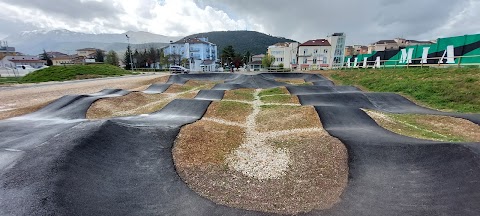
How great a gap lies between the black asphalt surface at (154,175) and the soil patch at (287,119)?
6.42ft

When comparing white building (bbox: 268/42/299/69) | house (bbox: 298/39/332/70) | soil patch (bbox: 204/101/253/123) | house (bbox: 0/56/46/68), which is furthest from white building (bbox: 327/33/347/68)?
house (bbox: 0/56/46/68)

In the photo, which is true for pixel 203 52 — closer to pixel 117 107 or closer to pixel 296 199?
pixel 117 107

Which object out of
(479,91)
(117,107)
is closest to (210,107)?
(117,107)

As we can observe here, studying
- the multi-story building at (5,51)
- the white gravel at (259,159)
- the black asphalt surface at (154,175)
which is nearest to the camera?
the black asphalt surface at (154,175)

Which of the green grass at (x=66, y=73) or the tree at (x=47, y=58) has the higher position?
the tree at (x=47, y=58)

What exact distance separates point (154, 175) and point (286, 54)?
95383 millimetres

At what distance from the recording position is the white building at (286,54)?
95.1 meters

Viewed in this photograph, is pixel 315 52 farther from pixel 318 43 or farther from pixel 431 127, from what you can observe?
pixel 431 127

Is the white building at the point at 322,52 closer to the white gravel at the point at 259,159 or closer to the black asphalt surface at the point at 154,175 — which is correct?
the white gravel at the point at 259,159

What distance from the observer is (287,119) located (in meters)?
13.4

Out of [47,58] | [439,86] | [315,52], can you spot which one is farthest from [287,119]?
[47,58]

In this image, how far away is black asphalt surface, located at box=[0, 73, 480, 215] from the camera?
5164 mm

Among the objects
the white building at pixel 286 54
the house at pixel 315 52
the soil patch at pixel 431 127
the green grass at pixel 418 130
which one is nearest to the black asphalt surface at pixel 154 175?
the soil patch at pixel 431 127

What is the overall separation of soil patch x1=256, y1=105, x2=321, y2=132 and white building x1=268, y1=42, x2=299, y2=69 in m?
83.1
